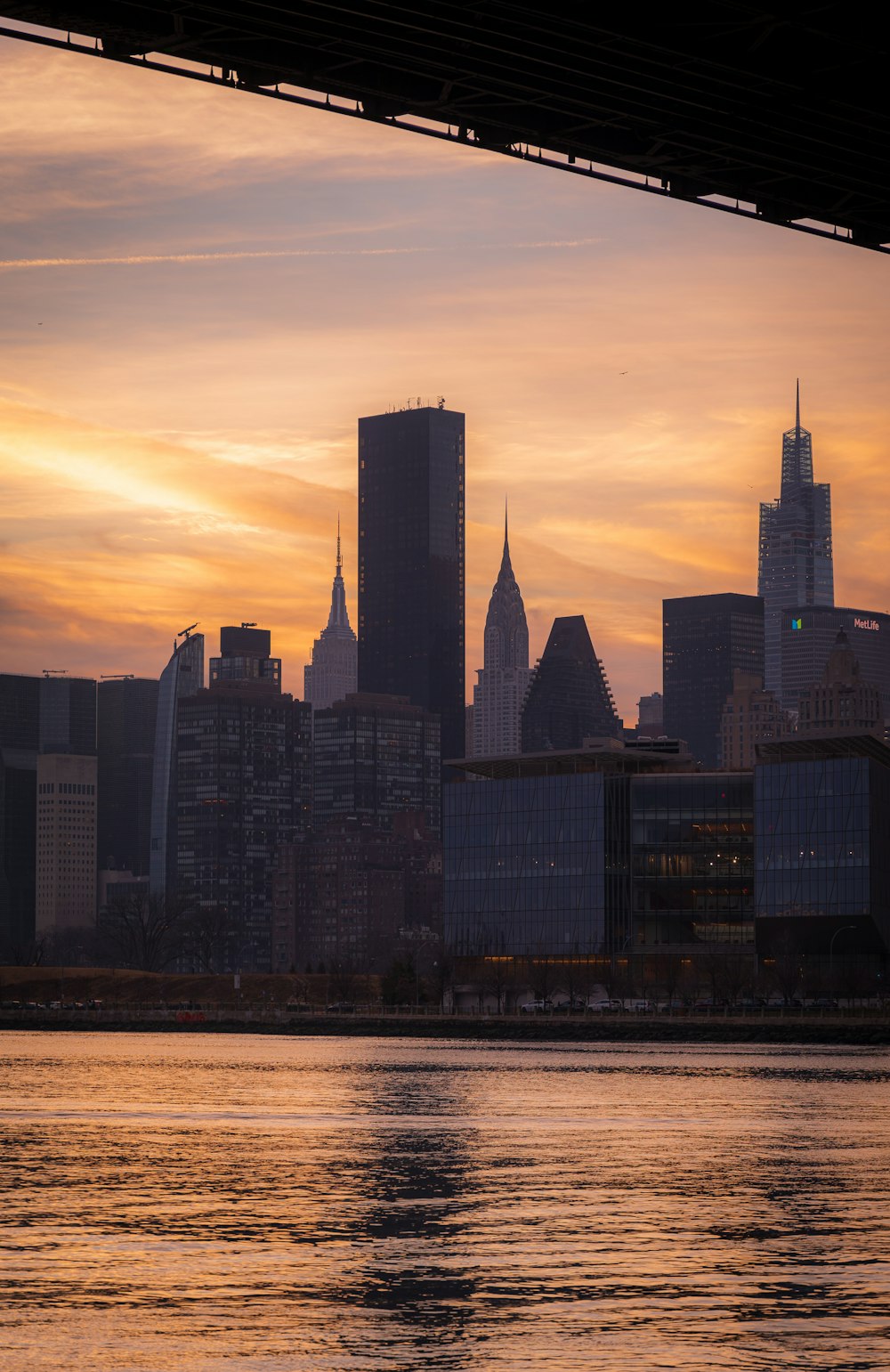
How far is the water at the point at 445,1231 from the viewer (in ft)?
125

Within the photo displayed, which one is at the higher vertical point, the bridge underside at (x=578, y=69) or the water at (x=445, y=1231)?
the bridge underside at (x=578, y=69)

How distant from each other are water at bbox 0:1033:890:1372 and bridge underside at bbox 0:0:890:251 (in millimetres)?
26965

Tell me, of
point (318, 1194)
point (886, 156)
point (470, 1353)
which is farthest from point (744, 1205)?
point (886, 156)

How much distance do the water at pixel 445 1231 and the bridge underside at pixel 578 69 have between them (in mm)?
26965

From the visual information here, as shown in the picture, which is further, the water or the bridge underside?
the bridge underside

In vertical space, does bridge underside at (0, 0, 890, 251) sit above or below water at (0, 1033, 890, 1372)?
above

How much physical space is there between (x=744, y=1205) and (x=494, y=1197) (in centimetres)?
716

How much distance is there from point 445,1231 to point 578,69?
1128 inches

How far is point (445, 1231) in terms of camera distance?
53.4 meters

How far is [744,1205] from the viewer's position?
59031mm

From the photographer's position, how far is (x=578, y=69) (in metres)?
49.2

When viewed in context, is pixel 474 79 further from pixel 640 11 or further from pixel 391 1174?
pixel 391 1174

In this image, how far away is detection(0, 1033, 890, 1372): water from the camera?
38.1 m

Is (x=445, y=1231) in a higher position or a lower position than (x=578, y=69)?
lower
